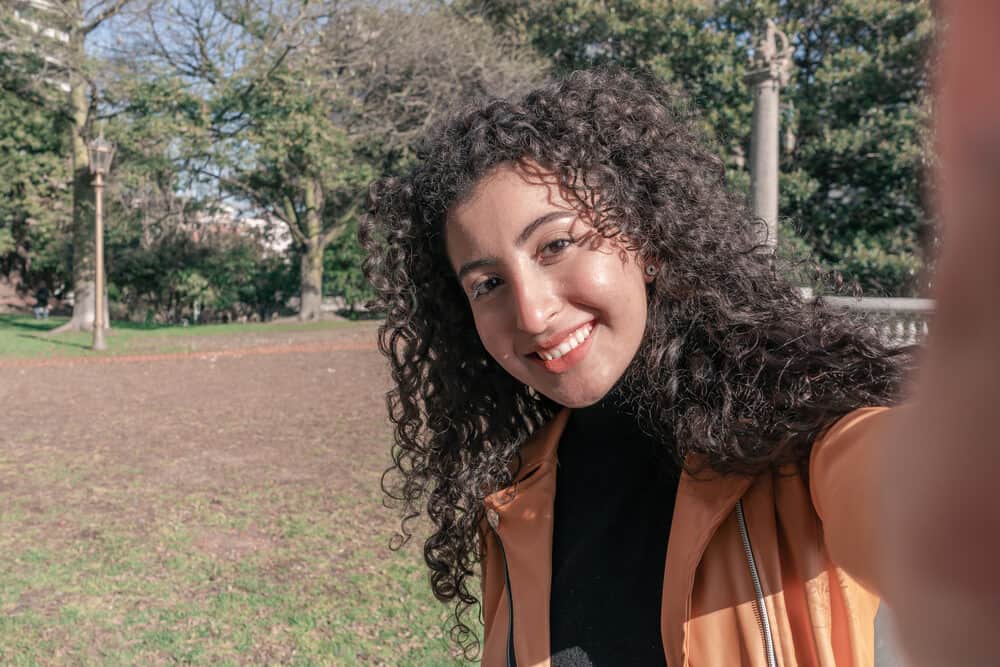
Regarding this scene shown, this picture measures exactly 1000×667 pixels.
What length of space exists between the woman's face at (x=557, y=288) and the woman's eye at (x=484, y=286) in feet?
0.04

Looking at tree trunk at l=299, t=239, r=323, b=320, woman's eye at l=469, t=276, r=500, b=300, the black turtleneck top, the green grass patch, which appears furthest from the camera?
tree trunk at l=299, t=239, r=323, b=320

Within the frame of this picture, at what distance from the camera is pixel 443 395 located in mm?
2066

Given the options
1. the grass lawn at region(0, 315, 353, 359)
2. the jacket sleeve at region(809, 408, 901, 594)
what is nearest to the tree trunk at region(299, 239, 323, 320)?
the grass lawn at region(0, 315, 353, 359)

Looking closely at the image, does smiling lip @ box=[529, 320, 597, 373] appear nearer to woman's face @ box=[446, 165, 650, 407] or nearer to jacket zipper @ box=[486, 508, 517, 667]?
woman's face @ box=[446, 165, 650, 407]

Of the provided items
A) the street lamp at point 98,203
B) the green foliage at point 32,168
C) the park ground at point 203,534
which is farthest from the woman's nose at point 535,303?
the green foliage at point 32,168

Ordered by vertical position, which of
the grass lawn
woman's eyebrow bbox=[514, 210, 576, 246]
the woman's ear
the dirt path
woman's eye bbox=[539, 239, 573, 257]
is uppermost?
woman's eyebrow bbox=[514, 210, 576, 246]

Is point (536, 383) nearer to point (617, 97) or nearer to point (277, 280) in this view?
point (617, 97)

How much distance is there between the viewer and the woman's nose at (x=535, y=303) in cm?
149

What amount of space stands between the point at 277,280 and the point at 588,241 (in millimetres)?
28738

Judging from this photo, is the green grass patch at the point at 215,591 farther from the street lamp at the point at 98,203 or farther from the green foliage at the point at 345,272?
the green foliage at the point at 345,272

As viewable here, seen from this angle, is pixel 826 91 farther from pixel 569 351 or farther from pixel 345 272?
pixel 569 351

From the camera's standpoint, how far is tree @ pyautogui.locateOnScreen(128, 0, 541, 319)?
19.5 meters

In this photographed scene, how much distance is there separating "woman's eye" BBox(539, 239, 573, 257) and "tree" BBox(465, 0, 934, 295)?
59.1ft

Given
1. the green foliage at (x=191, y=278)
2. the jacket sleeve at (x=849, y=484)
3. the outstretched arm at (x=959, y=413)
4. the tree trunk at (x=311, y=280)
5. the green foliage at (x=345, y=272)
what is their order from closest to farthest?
the outstretched arm at (x=959, y=413), the jacket sleeve at (x=849, y=484), the tree trunk at (x=311, y=280), the green foliage at (x=191, y=278), the green foliage at (x=345, y=272)
